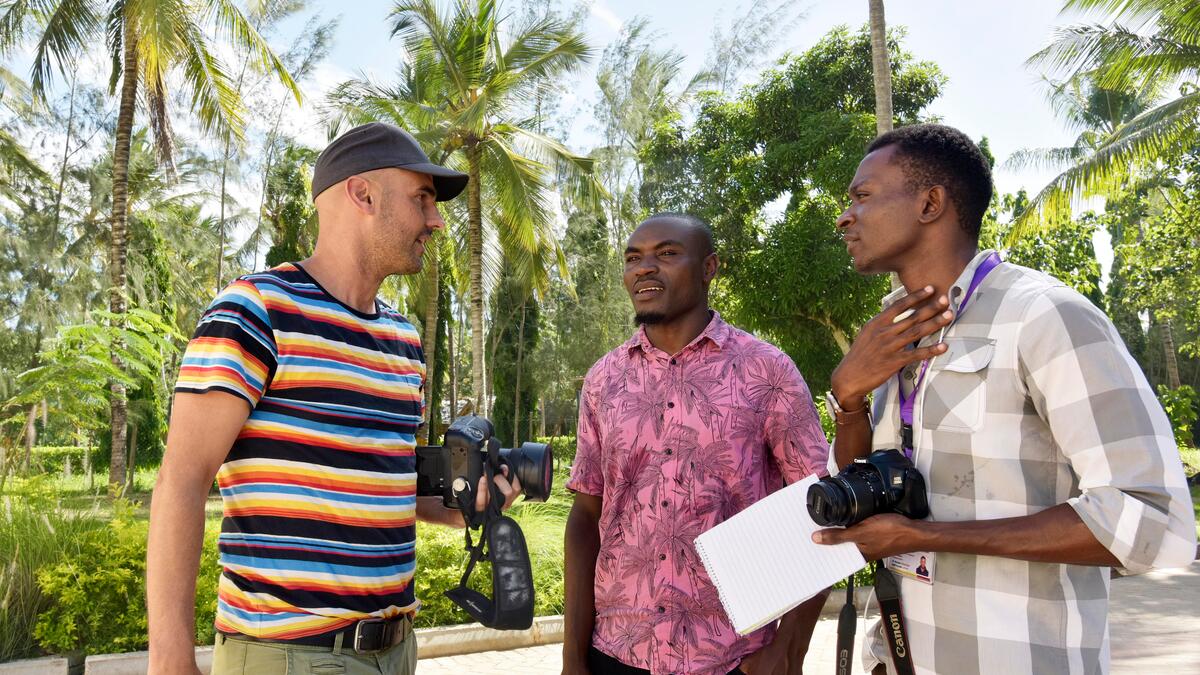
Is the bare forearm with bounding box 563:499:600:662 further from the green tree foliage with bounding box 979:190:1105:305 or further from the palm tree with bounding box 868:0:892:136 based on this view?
the green tree foliage with bounding box 979:190:1105:305

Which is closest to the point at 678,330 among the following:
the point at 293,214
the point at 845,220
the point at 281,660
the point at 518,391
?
the point at 845,220

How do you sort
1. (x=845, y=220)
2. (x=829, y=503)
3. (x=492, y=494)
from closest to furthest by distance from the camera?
(x=829, y=503)
(x=845, y=220)
(x=492, y=494)

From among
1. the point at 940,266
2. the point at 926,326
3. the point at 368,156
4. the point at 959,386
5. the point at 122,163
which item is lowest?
the point at 959,386

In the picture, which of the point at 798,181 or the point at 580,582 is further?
the point at 798,181

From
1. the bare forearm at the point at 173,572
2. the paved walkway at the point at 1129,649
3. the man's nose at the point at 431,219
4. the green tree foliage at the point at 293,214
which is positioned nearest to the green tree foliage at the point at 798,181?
the paved walkway at the point at 1129,649

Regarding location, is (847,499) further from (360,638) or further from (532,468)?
(360,638)

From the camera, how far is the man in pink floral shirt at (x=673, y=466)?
2512mm

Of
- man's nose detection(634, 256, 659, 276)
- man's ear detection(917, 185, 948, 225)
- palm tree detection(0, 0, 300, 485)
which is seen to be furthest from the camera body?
palm tree detection(0, 0, 300, 485)

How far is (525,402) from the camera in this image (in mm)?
31703

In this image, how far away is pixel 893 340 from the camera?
174 cm

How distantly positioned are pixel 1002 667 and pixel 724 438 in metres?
1.12

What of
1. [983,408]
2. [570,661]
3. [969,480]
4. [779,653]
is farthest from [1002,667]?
[570,661]

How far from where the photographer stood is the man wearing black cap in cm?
183

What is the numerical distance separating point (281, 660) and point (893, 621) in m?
1.36
